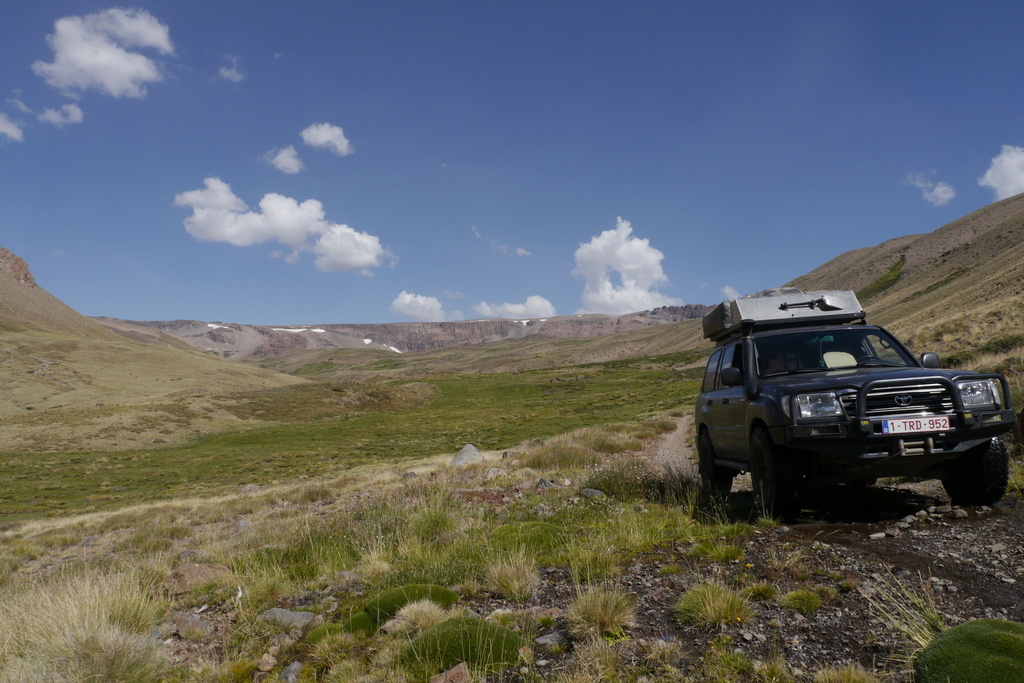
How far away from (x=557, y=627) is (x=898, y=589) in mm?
2755

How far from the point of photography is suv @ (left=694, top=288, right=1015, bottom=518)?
5.90 metres

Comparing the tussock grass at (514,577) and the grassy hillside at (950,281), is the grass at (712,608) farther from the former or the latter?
the grassy hillside at (950,281)

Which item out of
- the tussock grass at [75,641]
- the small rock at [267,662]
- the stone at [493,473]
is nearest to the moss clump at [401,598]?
the small rock at [267,662]

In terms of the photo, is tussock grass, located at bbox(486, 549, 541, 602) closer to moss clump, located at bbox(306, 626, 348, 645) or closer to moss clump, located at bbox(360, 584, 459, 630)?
moss clump, located at bbox(360, 584, 459, 630)

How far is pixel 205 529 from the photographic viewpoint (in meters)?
13.7

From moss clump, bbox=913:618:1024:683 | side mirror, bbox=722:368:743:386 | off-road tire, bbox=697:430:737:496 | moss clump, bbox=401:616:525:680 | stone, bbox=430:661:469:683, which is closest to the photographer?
moss clump, bbox=913:618:1024:683

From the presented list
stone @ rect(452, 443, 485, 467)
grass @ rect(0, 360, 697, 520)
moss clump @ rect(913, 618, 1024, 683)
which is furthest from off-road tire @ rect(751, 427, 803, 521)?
stone @ rect(452, 443, 485, 467)

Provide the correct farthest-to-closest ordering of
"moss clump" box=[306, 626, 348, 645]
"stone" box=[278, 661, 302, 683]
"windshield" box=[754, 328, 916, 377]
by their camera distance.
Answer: "windshield" box=[754, 328, 916, 377] < "moss clump" box=[306, 626, 348, 645] < "stone" box=[278, 661, 302, 683]

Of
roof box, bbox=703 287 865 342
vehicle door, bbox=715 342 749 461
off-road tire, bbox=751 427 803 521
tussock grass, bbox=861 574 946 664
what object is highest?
roof box, bbox=703 287 865 342

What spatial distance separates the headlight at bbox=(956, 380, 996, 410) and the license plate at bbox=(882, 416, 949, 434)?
1.41ft

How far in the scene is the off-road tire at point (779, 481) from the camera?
644 cm

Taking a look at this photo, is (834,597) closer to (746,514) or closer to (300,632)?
(746,514)

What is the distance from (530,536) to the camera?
7238 millimetres

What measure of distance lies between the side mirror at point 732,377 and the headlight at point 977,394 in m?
2.30
